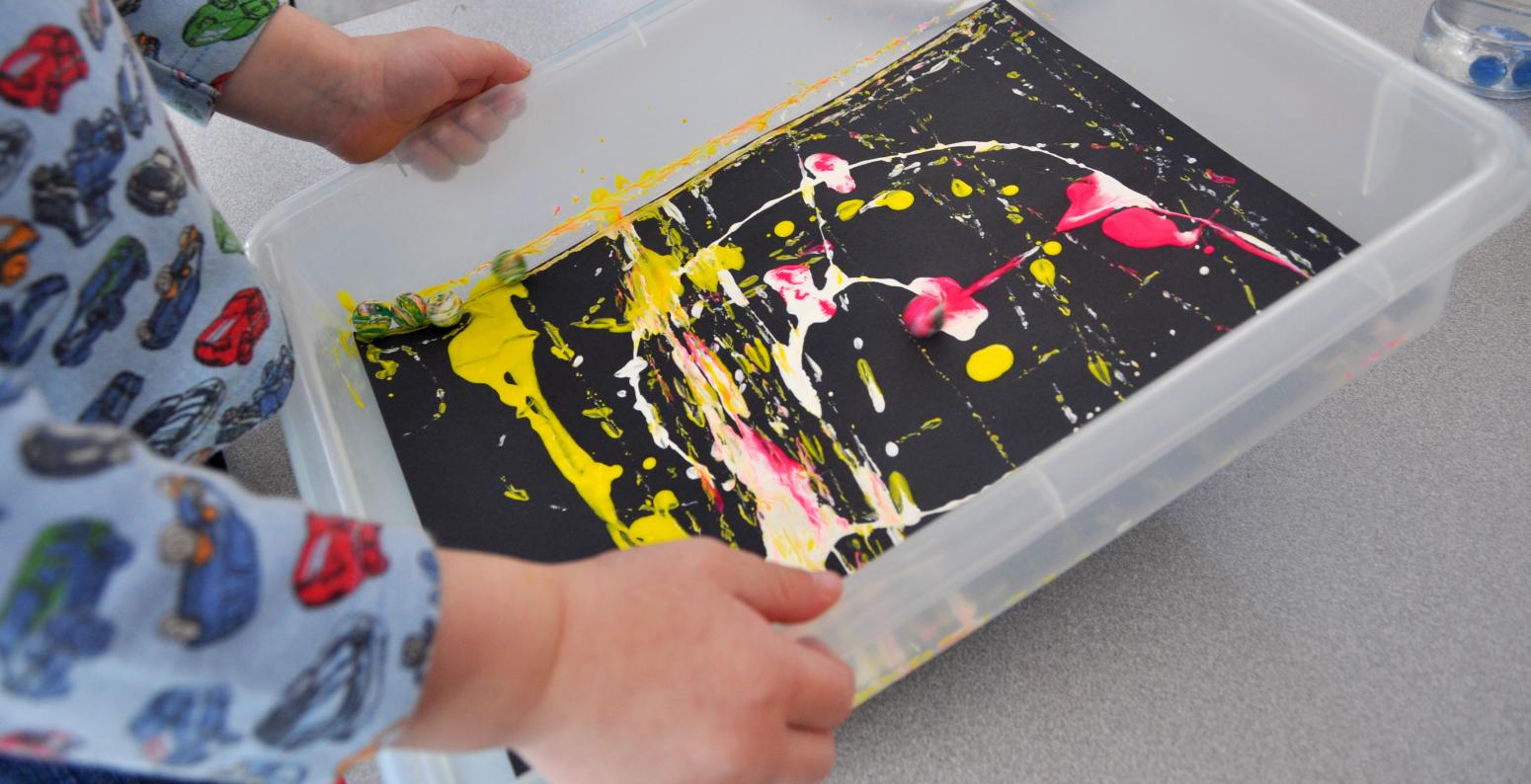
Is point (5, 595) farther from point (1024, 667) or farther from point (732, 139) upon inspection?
point (732, 139)

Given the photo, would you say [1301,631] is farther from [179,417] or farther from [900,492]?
[179,417]

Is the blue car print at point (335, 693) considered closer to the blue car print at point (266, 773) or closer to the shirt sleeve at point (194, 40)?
the blue car print at point (266, 773)

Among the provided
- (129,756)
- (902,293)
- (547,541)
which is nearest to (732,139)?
(902,293)

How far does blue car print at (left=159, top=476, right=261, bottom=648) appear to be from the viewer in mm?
260

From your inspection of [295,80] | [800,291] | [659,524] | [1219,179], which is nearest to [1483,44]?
[1219,179]

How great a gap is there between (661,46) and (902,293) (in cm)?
23

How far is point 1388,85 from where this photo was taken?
1.69 feet

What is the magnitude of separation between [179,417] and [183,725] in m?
0.20

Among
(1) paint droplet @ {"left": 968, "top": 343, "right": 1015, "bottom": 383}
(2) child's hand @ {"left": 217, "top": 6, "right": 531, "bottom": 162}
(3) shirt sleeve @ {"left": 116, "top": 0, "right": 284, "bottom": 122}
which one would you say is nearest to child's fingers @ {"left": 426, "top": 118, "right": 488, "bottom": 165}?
(2) child's hand @ {"left": 217, "top": 6, "right": 531, "bottom": 162}

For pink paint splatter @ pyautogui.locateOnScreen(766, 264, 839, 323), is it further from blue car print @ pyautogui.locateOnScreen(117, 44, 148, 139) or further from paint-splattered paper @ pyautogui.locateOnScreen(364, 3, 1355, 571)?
blue car print @ pyautogui.locateOnScreen(117, 44, 148, 139)

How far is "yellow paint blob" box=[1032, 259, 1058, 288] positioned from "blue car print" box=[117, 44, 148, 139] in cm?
42

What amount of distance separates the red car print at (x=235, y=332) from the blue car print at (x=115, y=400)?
0.03 meters

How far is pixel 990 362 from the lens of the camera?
1.76ft

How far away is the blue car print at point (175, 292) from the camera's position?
1.34 ft
